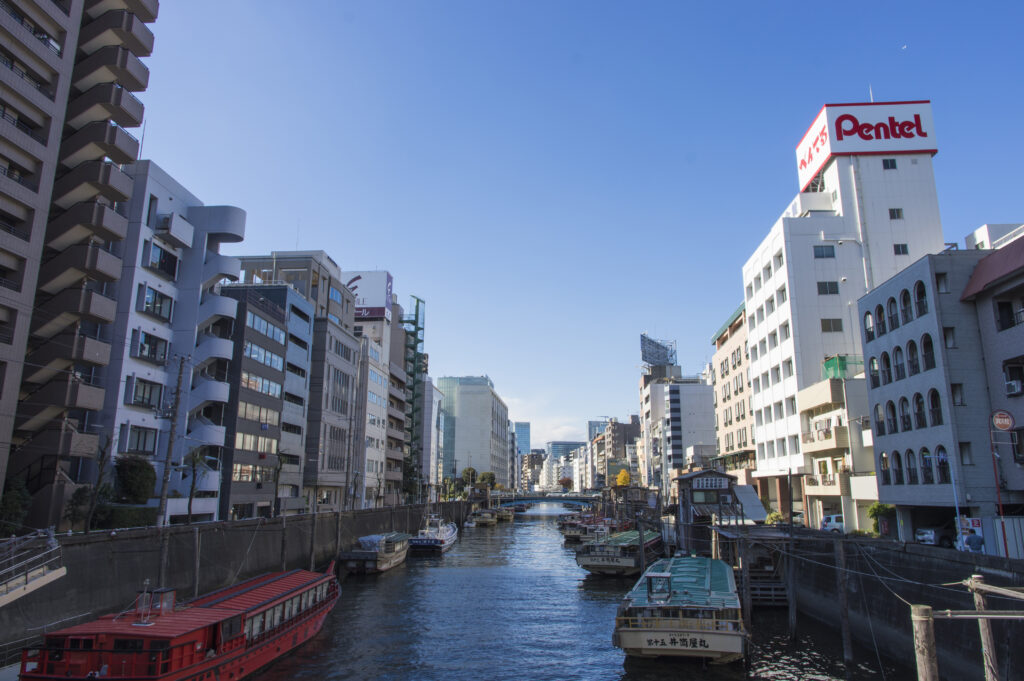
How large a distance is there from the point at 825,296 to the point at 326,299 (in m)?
63.0

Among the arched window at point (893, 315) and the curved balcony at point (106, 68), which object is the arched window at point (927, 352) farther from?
the curved balcony at point (106, 68)

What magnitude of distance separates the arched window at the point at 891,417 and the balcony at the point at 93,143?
184 ft

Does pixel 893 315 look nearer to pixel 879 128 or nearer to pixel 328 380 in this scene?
pixel 879 128

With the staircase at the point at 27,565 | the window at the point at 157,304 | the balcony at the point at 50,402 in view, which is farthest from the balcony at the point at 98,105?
the staircase at the point at 27,565

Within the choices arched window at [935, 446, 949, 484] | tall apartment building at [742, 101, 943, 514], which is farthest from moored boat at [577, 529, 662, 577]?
arched window at [935, 446, 949, 484]

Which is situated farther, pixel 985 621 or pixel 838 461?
pixel 838 461

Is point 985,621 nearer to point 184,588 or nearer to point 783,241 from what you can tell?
point 184,588

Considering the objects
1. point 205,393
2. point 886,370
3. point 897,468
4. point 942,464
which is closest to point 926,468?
point 942,464

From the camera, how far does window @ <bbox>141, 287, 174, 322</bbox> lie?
2082 inches

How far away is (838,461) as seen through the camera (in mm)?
62531

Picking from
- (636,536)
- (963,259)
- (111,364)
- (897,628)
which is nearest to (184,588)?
(111,364)

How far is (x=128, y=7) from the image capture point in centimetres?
4822

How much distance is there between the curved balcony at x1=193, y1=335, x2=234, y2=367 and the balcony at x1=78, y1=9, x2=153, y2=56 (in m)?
23.9

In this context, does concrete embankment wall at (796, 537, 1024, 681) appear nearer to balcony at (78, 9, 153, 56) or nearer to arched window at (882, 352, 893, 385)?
arched window at (882, 352, 893, 385)
